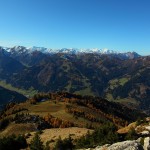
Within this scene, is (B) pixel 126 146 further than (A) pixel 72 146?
No

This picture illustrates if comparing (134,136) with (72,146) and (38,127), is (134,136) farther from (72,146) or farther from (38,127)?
(38,127)

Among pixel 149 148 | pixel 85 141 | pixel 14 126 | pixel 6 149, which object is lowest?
pixel 14 126

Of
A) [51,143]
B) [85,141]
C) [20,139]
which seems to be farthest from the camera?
→ [20,139]

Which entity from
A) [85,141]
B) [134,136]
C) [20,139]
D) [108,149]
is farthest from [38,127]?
[108,149]

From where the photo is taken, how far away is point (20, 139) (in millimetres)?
102938

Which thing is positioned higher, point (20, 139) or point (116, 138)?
point (116, 138)

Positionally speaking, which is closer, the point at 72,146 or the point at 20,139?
the point at 72,146

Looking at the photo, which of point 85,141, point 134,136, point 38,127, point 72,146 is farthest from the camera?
point 38,127

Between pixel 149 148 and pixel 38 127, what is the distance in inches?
5889

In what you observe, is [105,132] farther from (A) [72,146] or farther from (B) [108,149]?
(B) [108,149]

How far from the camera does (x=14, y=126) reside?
200 m

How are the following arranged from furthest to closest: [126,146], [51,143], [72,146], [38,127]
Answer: [38,127], [51,143], [72,146], [126,146]

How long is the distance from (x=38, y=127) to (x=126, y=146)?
495 ft

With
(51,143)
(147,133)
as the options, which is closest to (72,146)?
(51,143)
